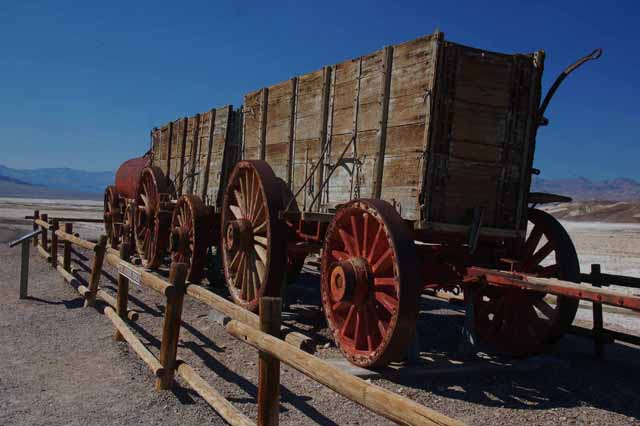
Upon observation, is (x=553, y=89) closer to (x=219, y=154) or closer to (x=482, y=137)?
(x=482, y=137)

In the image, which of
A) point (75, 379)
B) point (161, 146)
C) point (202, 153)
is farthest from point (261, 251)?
point (161, 146)

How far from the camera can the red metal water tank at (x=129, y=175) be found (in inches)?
531

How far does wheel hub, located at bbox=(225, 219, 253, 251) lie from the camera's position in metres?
7.25

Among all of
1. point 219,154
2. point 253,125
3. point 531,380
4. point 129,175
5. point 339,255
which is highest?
point 253,125

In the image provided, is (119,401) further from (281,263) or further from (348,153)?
(348,153)

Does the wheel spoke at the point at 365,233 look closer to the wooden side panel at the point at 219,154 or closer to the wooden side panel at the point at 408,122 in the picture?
the wooden side panel at the point at 408,122

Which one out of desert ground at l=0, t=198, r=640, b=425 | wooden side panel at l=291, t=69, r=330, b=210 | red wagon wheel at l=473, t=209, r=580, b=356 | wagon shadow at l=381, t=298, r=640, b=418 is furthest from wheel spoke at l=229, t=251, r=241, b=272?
red wagon wheel at l=473, t=209, r=580, b=356

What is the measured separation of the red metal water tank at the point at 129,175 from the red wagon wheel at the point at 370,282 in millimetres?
8926

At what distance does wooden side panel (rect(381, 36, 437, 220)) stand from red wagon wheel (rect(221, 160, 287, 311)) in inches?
62.0

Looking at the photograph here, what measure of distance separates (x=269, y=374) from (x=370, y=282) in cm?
176

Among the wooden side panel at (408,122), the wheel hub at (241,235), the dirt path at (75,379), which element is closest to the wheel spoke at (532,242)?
the wooden side panel at (408,122)

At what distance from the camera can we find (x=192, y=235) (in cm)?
904

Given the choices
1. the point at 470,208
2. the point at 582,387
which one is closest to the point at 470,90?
the point at 470,208

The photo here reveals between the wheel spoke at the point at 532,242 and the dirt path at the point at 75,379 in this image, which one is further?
the wheel spoke at the point at 532,242
